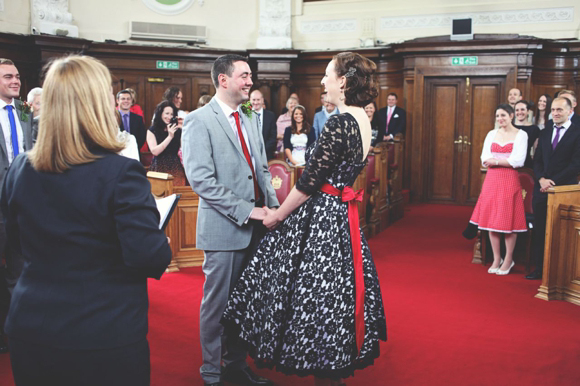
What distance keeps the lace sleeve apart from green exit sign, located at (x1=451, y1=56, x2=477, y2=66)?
739 centimetres

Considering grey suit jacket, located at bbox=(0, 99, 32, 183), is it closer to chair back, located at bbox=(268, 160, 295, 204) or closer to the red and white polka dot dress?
chair back, located at bbox=(268, 160, 295, 204)

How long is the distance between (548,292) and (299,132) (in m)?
→ 3.47

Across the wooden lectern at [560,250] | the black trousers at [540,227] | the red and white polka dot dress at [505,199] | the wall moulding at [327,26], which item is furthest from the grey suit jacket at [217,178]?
the wall moulding at [327,26]

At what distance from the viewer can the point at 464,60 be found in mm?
9133

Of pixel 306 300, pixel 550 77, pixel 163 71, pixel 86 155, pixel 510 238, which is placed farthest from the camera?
pixel 163 71

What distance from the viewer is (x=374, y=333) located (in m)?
2.58

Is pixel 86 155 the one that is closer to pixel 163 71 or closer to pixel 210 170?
pixel 210 170

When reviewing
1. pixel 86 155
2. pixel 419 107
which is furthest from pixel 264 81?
pixel 86 155

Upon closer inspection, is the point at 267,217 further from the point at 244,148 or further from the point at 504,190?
the point at 504,190

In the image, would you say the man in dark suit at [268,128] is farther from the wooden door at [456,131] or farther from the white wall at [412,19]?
the white wall at [412,19]

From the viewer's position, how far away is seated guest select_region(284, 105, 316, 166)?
688cm

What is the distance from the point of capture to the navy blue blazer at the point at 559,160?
488cm

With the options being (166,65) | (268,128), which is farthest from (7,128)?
(166,65)

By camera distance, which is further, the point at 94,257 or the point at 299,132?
the point at 299,132
